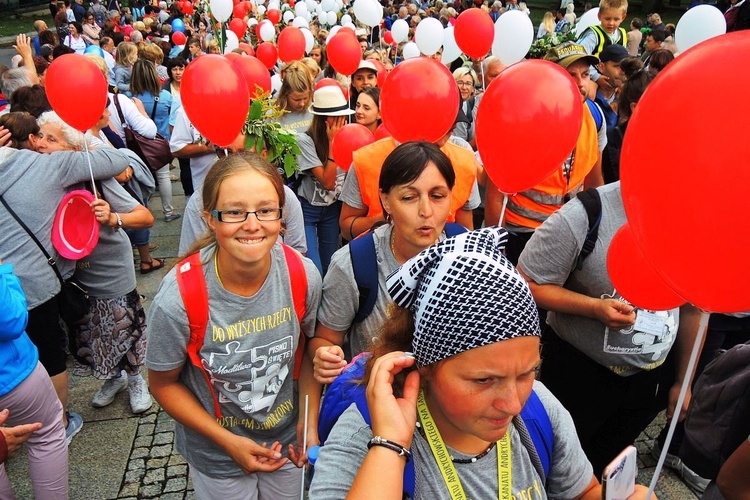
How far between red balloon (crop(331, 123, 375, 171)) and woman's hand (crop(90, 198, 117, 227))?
5.02ft

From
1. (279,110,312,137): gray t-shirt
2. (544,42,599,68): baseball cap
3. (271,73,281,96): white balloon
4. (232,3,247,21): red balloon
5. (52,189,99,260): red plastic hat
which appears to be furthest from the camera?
(232,3,247,21): red balloon

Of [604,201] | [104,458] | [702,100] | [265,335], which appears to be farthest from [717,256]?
[104,458]

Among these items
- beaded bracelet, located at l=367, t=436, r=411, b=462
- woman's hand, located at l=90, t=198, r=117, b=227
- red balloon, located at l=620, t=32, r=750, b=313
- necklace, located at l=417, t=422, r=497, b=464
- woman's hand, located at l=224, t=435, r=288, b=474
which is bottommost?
woman's hand, located at l=224, t=435, r=288, b=474

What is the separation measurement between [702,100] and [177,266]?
5.51 feet

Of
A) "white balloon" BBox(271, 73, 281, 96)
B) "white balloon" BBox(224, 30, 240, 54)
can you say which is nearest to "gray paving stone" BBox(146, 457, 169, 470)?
"white balloon" BBox(271, 73, 281, 96)

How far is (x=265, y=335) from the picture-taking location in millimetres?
2068

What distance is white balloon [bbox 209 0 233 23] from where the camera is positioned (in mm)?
7762

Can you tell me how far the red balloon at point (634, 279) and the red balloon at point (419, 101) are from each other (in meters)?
1.52

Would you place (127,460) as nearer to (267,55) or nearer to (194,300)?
(194,300)

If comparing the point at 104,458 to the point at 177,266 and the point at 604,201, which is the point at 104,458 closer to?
the point at 177,266

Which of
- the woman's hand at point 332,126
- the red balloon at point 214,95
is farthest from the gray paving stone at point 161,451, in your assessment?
the woman's hand at point 332,126

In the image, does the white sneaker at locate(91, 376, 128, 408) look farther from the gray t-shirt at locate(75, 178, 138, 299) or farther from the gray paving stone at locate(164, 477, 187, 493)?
the gray paving stone at locate(164, 477, 187, 493)

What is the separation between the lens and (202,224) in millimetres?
2768

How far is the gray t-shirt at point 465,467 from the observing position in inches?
50.8
